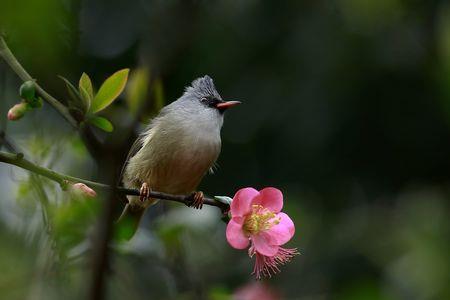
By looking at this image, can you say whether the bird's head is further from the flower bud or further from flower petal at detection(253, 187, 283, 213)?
the flower bud

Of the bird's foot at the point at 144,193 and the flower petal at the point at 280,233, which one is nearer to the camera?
the bird's foot at the point at 144,193

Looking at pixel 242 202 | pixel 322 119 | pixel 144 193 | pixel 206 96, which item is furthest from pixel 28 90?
pixel 322 119

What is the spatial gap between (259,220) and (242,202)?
0.41 ft

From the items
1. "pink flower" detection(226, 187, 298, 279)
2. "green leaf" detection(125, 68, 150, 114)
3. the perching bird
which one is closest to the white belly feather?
the perching bird

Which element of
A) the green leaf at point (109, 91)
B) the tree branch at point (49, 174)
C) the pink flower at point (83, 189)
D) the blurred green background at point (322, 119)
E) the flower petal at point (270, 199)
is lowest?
the blurred green background at point (322, 119)

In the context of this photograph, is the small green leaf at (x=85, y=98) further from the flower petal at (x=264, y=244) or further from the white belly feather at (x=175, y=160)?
the white belly feather at (x=175, y=160)

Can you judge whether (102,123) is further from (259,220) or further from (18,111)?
(259,220)

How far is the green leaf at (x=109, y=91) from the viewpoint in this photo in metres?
1.95

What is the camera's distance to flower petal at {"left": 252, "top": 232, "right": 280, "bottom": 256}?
2121 millimetres

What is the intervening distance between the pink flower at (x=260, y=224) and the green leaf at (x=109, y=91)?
0.42 m

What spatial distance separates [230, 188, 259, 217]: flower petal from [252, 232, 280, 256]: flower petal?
118mm

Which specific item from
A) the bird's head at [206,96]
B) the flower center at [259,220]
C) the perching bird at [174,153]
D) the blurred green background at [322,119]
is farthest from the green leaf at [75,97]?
the blurred green background at [322,119]

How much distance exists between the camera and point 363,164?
6.34 meters

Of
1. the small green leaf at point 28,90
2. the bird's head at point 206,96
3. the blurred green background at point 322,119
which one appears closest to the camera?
the small green leaf at point 28,90
